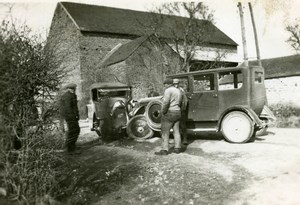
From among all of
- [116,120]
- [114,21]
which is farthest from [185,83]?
[114,21]

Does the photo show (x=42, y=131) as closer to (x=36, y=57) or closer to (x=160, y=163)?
(x=36, y=57)

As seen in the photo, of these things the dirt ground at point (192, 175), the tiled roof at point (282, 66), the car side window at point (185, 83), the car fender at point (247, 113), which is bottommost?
the dirt ground at point (192, 175)

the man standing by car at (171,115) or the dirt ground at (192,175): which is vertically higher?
the man standing by car at (171,115)

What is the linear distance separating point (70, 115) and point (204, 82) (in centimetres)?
367

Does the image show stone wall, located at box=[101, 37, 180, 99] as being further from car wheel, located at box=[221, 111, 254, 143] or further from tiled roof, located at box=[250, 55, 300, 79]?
car wheel, located at box=[221, 111, 254, 143]

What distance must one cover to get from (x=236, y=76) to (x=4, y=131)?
5.88m

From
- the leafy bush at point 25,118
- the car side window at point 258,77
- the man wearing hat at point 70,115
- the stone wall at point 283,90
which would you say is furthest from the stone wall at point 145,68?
the leafy bush at point 25,118

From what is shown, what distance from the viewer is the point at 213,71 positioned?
8.36m

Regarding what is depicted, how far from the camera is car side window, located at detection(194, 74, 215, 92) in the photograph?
8.50 metres

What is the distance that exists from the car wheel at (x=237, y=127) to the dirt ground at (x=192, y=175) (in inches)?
10.2

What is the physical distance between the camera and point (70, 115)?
836 centimetres

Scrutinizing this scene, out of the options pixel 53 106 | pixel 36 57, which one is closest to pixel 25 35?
pixel 36 57

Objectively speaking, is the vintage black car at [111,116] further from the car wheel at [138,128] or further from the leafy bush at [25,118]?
the leafy bush at [25,118]

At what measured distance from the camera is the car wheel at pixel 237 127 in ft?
25.8
